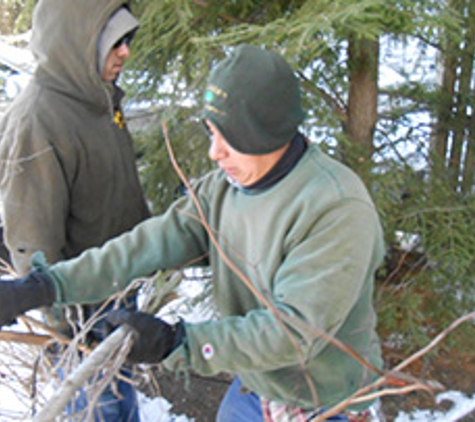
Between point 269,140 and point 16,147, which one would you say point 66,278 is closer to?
point 16,147

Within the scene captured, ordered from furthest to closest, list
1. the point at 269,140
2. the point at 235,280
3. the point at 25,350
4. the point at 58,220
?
the point at 58,220 → the point at 25,350 → the point at 235,280 → the point at 269,140

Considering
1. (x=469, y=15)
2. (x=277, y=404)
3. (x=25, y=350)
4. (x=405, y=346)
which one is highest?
(x=469, y=15)

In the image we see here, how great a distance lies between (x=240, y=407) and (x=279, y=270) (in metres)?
0.84

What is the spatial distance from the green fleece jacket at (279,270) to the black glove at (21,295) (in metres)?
0.07

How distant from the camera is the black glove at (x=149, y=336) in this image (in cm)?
147

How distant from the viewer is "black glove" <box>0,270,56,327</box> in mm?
1700

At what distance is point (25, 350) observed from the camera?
2127mm

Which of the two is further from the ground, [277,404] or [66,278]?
[66,278]

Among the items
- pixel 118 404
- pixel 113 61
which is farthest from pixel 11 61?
pixel 118 404

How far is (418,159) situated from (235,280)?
245 cm

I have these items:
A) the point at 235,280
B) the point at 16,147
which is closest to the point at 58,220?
the point at 16,147

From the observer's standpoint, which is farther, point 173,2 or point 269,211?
point 173,2

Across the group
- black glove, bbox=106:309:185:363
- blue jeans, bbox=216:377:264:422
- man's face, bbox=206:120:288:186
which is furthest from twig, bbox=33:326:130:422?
blue jeans, bbox=216:377:264:422

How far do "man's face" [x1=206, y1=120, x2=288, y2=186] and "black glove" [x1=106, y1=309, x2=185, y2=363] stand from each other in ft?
1.65
